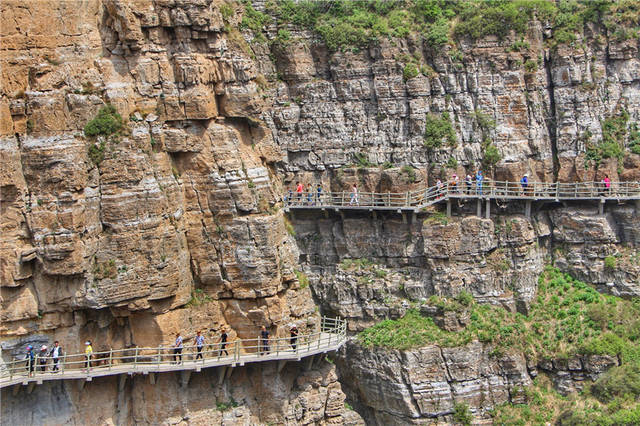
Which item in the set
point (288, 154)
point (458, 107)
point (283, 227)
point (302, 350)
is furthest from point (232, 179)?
point (458, 107)

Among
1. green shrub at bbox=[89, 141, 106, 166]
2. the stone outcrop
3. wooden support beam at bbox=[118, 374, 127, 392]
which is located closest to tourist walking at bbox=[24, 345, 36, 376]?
wooden support beam at bbox=[118, 374, 127, 392]

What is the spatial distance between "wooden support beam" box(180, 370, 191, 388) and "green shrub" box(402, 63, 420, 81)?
17731 millimetres

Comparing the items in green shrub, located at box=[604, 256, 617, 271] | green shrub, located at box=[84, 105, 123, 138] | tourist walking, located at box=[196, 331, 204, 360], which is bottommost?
tourist walking, located at box=[196, 331, 204, 360]

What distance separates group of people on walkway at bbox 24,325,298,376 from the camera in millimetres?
33344

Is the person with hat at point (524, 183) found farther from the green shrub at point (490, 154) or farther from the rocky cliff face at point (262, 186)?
the green shrub at point (490, 154)

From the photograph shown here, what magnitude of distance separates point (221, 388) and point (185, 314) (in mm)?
3021

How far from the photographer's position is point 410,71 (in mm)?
Result: 45688

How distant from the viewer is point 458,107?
46156mm

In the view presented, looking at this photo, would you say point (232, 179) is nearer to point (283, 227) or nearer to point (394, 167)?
point (283, 227)

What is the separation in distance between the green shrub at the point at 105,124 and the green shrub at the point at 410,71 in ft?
52.1

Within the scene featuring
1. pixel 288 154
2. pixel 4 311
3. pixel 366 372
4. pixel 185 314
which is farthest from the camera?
pixel 288 154

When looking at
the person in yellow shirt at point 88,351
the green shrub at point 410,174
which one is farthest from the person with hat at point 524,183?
the person in yellow shirt at point 88,351

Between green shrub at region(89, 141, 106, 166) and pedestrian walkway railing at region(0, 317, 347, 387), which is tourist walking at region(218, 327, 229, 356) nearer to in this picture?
pedestrian walkway railing at region(0, 317, 347, 387)

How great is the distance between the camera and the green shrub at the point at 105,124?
33750mm
